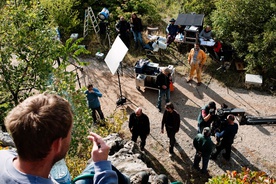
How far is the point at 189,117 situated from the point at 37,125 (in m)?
8.49

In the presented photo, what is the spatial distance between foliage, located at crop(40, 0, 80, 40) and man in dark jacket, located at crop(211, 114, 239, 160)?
869cm

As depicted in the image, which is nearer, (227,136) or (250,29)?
(227,136)

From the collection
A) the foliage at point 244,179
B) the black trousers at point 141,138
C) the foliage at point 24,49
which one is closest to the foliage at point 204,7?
the black trousers at point 141,138

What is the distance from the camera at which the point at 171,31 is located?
43.4 feet

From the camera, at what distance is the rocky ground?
28.0ft

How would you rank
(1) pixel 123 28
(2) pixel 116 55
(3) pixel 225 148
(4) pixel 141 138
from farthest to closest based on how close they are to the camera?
(1) pixel 123 28 < (2) pixel 116 55 < (4) pixel 141 138 < (3) pixel 225 148

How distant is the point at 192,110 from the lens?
10.4 metres

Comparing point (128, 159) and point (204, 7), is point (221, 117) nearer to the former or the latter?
point (128, 159)

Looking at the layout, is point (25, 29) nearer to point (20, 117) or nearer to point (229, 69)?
point (20, 117)

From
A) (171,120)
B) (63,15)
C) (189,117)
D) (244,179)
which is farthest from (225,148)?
(63,15)

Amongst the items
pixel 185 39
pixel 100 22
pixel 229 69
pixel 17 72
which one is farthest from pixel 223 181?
pixel 100 22

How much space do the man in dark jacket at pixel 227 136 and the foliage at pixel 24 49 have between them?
4.33m

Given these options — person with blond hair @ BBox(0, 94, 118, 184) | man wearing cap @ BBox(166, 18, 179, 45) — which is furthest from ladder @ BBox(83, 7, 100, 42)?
person with blond hair @ BBox(0, 94, 118, 184)

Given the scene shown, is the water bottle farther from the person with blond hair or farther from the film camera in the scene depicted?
the film camera
